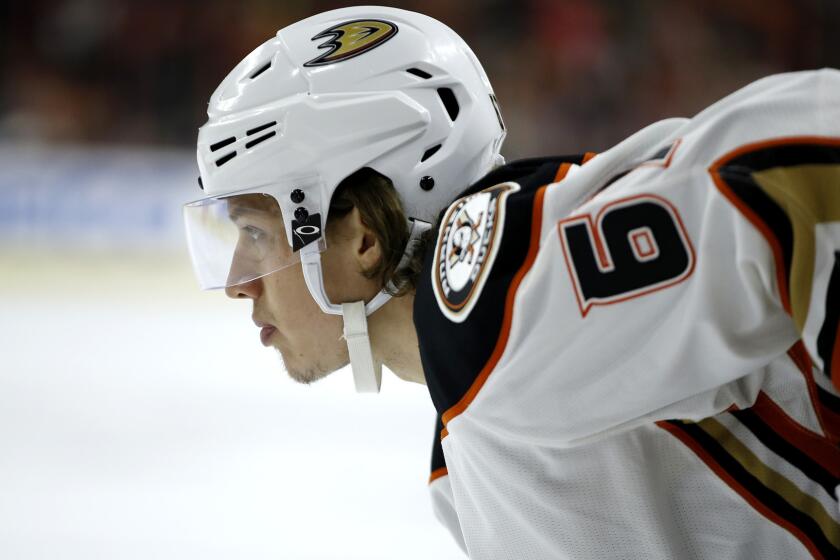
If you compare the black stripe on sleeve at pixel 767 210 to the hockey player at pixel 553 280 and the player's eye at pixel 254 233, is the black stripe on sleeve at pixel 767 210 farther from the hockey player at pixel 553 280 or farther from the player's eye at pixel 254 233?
the player's eye at pixel 254 233

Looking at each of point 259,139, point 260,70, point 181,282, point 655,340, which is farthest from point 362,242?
point 181,282

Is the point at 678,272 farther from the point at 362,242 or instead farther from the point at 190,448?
the point at 190,448

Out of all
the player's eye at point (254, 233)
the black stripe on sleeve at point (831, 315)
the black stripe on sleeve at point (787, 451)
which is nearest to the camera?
the black stripe on sleeve at point (831, 315)

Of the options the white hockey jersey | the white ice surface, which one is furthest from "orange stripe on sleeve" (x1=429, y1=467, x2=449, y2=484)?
the white ice surface

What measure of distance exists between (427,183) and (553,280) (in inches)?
27.4

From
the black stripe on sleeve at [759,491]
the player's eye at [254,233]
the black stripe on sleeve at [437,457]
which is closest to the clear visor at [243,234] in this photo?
the player's eye at [254,233]

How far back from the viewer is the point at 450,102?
2.04 meters

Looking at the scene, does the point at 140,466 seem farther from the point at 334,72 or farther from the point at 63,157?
the point at 63,157

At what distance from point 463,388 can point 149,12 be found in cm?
824

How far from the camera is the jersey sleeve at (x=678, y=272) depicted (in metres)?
1.17

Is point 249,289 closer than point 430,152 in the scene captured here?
No

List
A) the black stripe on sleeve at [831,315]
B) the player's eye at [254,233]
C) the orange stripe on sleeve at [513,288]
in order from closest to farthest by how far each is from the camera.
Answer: the black stripe on sleeve at [831,315] < the orange stripe on sleeve at [513,288] < the player's eye at [254,233]

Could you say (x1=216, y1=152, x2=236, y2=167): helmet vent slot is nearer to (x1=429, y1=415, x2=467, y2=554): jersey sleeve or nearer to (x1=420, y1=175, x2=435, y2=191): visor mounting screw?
(x1=420, y1=175, x2=435, y2=191): visor mounting screw

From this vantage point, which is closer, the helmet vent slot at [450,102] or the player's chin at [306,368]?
the helmet vent slot at [450,102]
